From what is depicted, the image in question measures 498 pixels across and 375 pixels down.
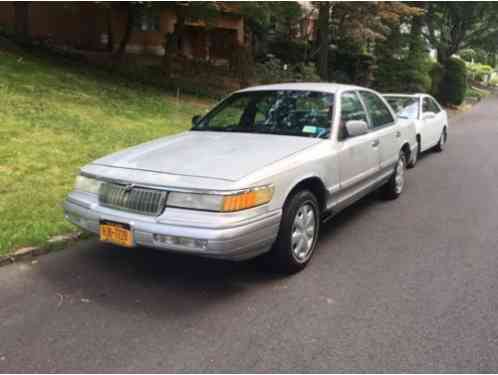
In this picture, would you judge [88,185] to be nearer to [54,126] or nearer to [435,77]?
[54,126]

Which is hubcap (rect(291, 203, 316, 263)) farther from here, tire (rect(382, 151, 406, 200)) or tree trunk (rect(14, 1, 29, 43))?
tree trunk (rect(14, 1, 29, 43))

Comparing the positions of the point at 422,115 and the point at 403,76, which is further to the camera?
the point at 403,76

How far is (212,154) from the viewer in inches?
162

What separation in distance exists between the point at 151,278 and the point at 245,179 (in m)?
1.21

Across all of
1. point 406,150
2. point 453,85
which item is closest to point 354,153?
point 406,150

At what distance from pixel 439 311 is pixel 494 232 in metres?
2.20

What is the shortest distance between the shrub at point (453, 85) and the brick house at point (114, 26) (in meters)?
9.79

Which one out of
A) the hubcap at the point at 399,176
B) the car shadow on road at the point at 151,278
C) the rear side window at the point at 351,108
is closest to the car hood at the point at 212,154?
the rear side window at the point at 351,108

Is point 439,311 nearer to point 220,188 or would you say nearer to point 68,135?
point 220,188

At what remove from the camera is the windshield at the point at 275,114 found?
4770 mm

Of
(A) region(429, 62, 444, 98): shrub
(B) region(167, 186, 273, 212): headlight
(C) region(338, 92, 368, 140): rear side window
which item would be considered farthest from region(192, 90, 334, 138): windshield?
(A) region(429, 62, 444, 98): shrub

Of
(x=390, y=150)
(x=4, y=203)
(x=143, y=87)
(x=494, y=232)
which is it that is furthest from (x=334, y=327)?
(x=143, y=87)

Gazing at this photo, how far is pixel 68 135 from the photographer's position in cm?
794

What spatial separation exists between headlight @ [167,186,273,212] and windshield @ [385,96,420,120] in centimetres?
681
